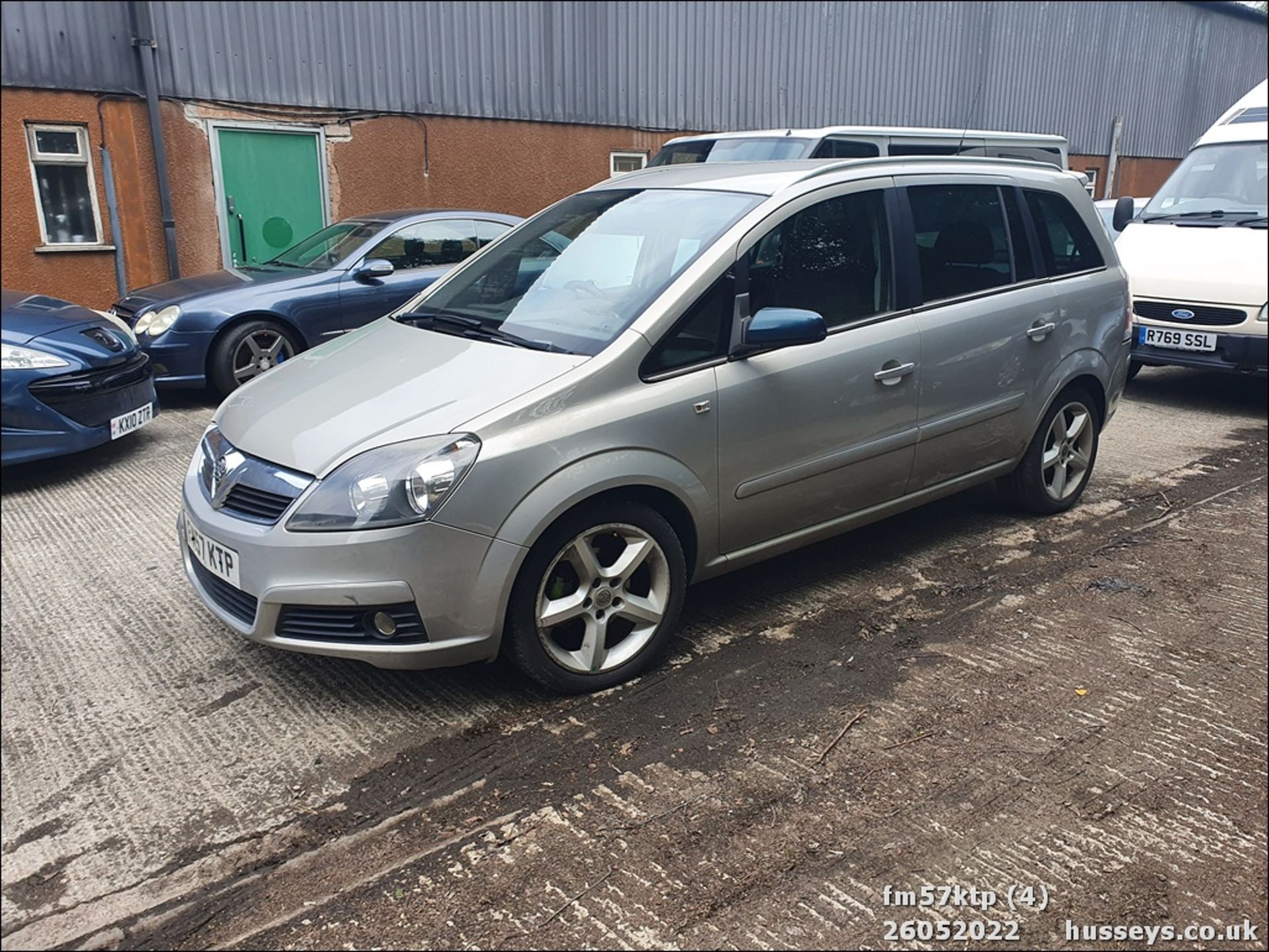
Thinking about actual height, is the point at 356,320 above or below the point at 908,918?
above

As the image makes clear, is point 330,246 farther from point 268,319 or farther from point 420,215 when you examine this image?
point 268,319

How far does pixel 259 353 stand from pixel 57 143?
240 inches

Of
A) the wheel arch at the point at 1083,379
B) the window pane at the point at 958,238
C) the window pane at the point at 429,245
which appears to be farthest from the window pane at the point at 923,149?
the window pane at the point at 958,238

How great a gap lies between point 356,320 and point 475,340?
4358 millimetres

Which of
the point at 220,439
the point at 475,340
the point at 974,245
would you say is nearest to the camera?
the point at 220,439

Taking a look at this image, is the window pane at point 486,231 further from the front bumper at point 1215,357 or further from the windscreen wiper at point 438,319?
the front bumper at point 1215,357

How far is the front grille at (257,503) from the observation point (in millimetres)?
2775

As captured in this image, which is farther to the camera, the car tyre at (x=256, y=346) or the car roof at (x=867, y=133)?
the car roof at (x=867, y=133)

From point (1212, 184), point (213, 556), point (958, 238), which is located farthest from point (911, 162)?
point (1212, 184)

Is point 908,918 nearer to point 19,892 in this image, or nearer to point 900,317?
point 19,892

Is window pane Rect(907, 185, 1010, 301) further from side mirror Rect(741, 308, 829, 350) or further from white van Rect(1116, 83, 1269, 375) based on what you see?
white van Rect(1116, 83, 1269, 375)

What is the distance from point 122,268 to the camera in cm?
121

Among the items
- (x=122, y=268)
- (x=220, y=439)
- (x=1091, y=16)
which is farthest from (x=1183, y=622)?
(x=1091, y=16)

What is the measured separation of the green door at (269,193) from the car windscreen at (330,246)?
5.41 feet
